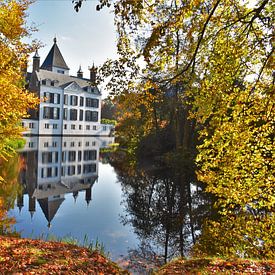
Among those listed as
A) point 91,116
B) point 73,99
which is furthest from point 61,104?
point 91,116

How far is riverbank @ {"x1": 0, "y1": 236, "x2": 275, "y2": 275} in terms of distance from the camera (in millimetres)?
5059

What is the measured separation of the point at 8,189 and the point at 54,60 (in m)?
60.1

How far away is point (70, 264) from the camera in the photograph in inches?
219

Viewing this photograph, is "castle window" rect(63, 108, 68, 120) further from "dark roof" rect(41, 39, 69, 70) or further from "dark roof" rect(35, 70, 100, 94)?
"dark roof" rect(41, 39, 69, 70)

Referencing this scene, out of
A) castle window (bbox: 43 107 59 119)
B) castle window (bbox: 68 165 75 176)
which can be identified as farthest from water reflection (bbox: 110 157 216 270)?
castle window (bbox: 43 107 59 119)

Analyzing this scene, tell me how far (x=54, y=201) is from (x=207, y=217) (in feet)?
22.3

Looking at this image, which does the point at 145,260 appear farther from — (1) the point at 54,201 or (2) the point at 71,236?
(1) the point at 54,201

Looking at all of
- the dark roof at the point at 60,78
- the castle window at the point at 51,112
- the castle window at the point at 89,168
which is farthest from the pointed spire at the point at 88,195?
the castle window at the point at 51,112

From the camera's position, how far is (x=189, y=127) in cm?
2728

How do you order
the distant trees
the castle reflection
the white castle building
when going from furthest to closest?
the white castle building < the castle reflection < the distant trees

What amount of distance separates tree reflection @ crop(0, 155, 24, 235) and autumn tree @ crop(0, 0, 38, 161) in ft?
7.28

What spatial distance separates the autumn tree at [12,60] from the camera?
911 centimetres

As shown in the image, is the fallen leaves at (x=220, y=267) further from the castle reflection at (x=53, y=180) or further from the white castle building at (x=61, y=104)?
the white castle building at (x=61, y=104)

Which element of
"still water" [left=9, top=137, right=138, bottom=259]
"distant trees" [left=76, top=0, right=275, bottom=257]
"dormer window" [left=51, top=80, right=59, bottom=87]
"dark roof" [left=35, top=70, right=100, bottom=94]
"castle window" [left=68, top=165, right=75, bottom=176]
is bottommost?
"still water" [left=9, top=137, right=138, bottom=259]
